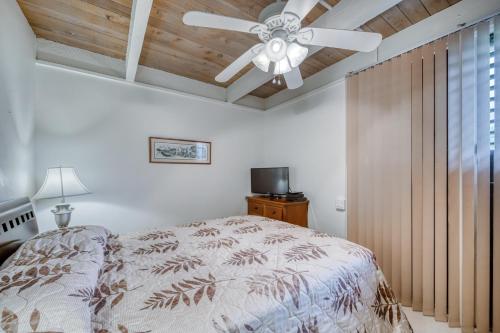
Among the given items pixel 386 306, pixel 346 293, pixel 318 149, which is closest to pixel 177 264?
pixel 346 293

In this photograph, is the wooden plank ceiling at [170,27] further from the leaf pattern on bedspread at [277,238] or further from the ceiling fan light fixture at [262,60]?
the leaf pattern on bedspread at [277,238]

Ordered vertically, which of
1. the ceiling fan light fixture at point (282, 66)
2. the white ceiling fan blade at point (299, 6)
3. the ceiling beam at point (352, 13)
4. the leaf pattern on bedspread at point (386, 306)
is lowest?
the leaf pattern on bedspread at point (386, 306)

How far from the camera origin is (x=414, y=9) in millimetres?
1752

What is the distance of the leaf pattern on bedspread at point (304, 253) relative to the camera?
1.23 metres

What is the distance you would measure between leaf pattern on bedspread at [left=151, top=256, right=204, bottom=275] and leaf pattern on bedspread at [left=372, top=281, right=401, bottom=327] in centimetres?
104

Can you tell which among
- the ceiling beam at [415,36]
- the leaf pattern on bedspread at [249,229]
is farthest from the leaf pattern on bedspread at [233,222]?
the ceiling beam at [415,36]

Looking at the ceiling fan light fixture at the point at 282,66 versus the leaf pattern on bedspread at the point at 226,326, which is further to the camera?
the ceiling fan light fixture at the point at 282,66

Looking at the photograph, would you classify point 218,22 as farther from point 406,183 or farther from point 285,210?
point 285,210

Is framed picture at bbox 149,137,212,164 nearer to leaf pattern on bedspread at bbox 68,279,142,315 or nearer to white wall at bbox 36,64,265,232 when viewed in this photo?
white wall at bbox 36,64,265,232

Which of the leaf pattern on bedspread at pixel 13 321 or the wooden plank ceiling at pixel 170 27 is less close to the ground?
the wooden plank ceiling at pixel 170 27

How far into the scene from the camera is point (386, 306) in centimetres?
131

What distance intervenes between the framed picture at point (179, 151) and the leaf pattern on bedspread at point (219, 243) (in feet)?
5.15

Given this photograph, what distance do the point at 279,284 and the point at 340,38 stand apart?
4.83 feet

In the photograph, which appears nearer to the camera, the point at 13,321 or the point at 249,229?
the point at 13,321
